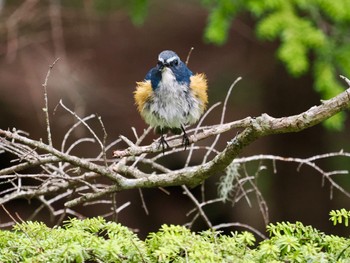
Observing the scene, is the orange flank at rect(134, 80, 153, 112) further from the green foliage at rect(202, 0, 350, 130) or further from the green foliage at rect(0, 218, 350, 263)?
the green foliage at rect(0, 218, 350, 263)

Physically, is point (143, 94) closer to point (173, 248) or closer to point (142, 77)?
point (173, 248)

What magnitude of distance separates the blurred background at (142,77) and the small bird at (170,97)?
12.0 ft

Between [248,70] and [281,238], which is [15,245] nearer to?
[281,238]

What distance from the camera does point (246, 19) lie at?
861cm

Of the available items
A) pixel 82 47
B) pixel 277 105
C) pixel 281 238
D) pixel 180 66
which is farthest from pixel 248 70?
pixel 281 238

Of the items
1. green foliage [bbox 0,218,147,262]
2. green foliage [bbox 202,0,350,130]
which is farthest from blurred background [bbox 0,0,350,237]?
green foliage [bbox 0,218,147,262]

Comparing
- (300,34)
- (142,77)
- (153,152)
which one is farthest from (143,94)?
(142,77)

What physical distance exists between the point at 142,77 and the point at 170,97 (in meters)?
4.62

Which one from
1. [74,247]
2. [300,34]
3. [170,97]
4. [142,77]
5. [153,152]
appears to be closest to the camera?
[74,247]

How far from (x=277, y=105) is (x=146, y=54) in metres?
1.82

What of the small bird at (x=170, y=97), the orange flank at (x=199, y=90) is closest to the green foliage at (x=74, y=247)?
the small bird at (x=170, y=97)

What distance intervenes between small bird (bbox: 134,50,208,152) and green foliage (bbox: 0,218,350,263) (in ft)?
5.40

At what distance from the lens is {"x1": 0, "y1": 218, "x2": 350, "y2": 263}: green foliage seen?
78.8 inches

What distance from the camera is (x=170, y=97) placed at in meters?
3.88
